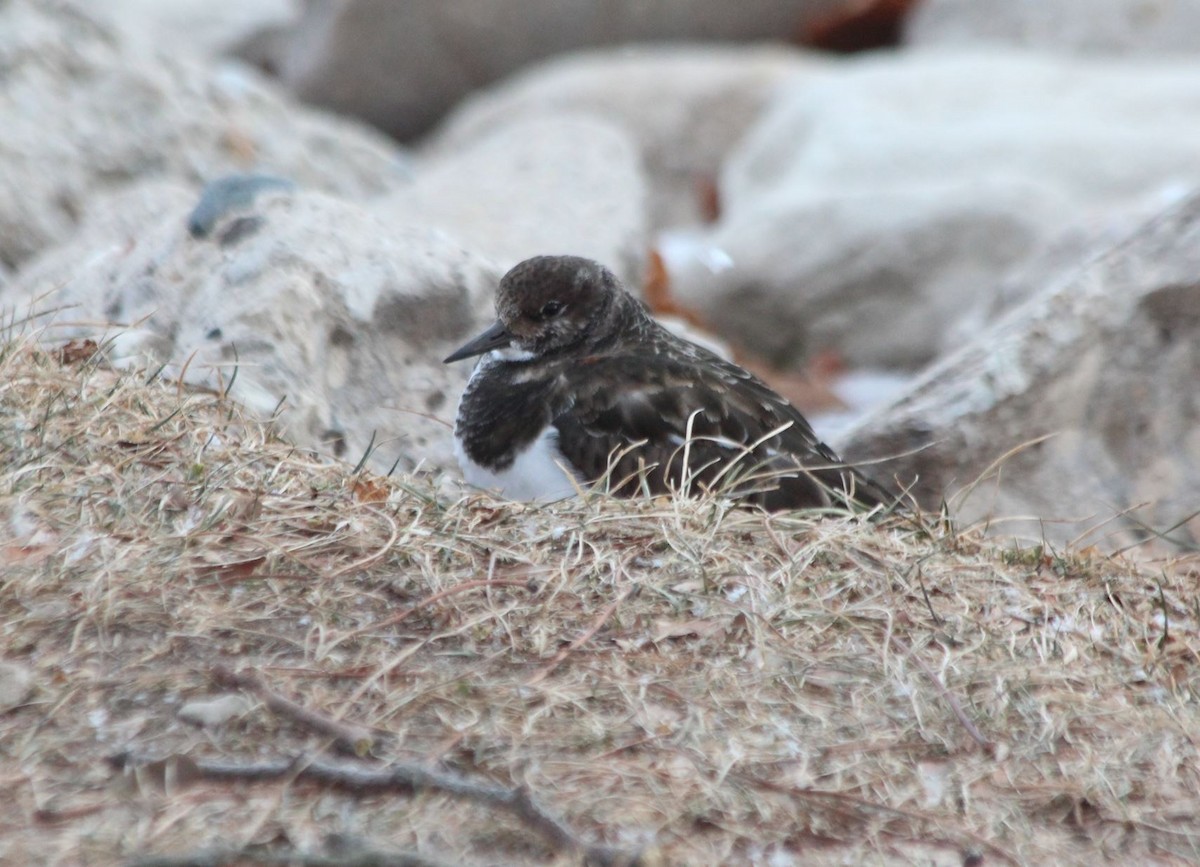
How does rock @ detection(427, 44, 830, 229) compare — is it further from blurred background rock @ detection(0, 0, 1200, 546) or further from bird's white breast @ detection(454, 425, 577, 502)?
bird's white breast @ detection(454, 425, 577, 502)

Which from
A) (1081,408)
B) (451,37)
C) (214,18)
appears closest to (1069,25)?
(451,37)

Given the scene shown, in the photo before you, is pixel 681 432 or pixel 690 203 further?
pixel 690 203

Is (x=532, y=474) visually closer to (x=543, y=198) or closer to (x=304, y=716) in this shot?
(x=304, y=716)

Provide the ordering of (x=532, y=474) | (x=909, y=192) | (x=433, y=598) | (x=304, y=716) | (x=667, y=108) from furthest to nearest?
1. (x=667, y=108)
2. (x=909, y=192)
3. (x=532, y=474)
4. (x=433, y=598)
5. (x=304, y=716)

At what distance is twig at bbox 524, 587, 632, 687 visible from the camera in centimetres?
263

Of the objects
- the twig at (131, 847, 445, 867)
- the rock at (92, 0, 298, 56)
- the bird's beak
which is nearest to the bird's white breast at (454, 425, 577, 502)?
the bird's beak

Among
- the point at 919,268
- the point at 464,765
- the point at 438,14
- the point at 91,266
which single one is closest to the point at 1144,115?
the point at 919,268

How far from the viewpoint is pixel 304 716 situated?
2.43 m

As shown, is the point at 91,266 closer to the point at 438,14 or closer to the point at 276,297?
the point at 276,297

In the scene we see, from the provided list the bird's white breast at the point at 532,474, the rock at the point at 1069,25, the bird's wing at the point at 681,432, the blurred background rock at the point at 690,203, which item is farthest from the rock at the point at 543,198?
the rock at the point at 1069,25

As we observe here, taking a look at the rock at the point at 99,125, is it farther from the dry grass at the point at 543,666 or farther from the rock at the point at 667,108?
the rock at the point at 667,108

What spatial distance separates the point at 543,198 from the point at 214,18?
6.41 meters

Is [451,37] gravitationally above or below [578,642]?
below

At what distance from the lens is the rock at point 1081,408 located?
13.8 ft
